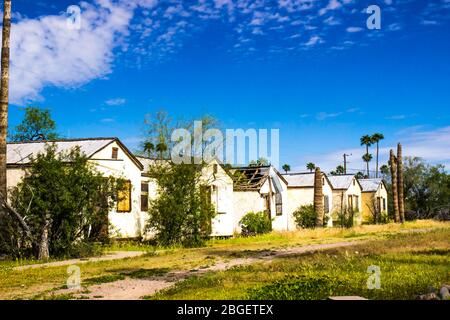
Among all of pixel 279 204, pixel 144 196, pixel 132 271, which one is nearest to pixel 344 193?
pixel 279 204

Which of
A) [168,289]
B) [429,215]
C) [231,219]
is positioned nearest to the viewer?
[168,289]

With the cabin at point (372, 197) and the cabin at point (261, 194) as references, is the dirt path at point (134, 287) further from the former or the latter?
the cabin at point (372, 197)

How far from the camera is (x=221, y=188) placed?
3350cm

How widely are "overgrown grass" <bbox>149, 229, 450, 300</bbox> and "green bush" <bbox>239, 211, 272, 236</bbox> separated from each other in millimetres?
18614

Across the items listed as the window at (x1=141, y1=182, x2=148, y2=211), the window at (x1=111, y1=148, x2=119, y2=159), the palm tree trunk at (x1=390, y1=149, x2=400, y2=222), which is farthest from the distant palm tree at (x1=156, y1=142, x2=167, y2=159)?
the palm tree trunk at (x1=390, y1=149, x2=400, y2=222)

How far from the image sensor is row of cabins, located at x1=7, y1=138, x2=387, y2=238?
26153 millimetres

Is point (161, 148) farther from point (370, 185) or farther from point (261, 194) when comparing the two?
point (370, 185)

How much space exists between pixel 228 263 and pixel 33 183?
8226mm

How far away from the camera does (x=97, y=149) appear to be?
25.7 m

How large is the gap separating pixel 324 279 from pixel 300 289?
1175mm

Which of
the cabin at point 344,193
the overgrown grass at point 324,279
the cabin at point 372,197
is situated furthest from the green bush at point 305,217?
the overgrown grass at point 324,279
